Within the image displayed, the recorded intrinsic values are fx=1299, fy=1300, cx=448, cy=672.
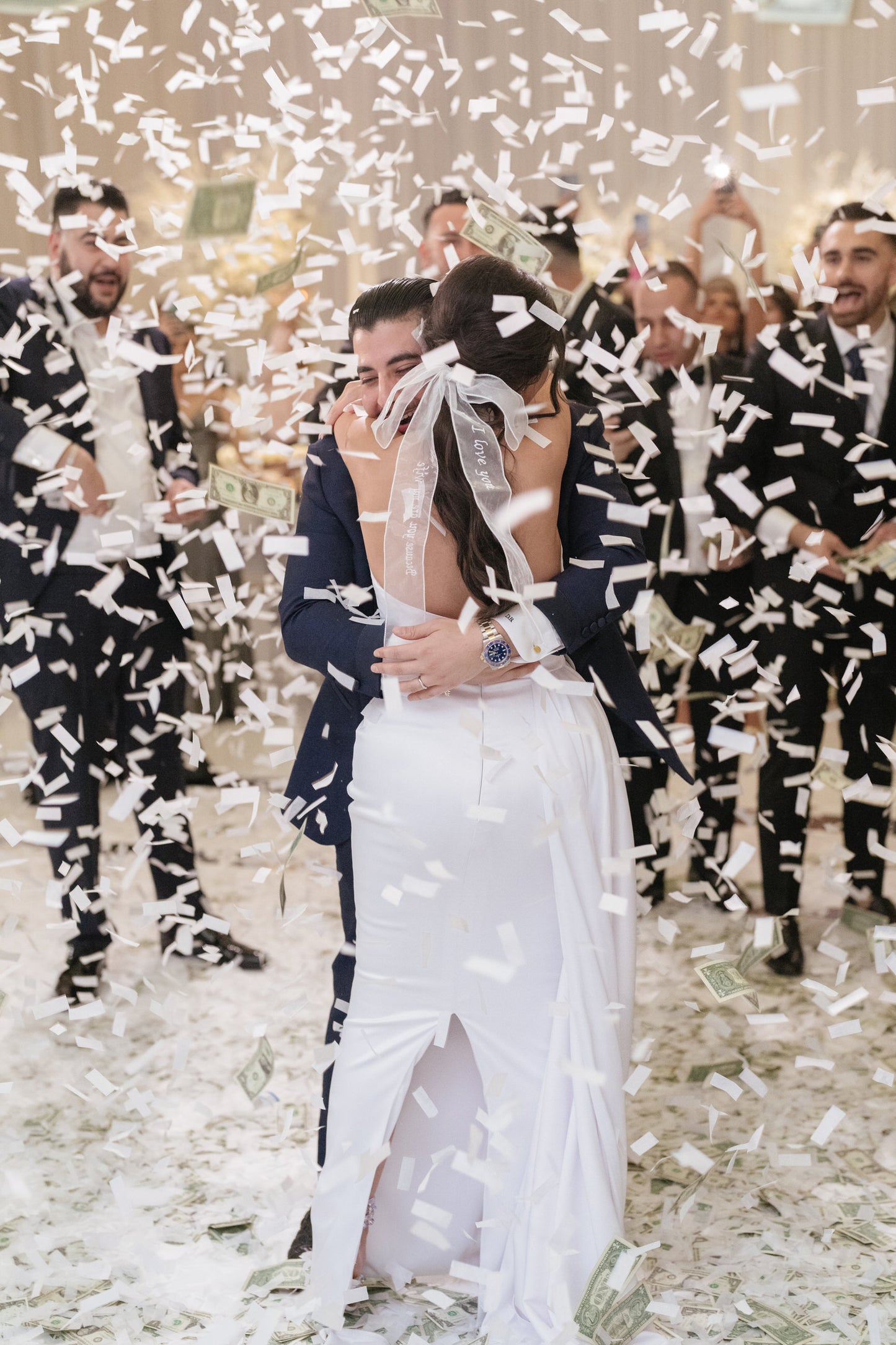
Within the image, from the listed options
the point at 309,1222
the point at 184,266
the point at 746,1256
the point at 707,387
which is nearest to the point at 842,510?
the point at 707,387

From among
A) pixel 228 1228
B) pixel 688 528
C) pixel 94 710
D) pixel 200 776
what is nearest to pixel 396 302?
pixel 228 1228

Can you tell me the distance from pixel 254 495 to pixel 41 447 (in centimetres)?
87

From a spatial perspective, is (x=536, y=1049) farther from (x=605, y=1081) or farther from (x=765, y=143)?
(x=765, y=143)

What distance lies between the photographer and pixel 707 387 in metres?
3.63

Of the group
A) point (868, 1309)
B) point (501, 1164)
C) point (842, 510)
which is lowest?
point (868, 1309)

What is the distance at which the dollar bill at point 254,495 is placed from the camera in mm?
2340

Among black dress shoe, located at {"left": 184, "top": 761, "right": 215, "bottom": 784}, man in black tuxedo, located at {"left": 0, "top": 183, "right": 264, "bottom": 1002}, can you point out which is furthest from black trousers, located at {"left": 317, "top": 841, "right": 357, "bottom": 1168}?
black dress shoe, located at {"left": 184, "top": 761, "right": 215, "bottom": 784}

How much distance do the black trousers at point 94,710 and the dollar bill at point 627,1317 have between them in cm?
162

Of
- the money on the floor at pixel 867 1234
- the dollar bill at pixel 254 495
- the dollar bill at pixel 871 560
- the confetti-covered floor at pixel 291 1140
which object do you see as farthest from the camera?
the dollar bill at pixel 871 560

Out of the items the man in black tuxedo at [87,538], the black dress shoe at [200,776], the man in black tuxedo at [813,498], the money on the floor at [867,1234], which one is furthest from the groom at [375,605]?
the black dress shoe at [200,776]

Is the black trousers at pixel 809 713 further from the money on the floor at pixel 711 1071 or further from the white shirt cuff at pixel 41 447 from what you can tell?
the white shirt cuff at pixel 41 447

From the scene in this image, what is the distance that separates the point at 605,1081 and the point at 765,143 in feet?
17.8

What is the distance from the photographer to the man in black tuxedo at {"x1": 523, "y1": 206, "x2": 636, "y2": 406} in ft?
11.0

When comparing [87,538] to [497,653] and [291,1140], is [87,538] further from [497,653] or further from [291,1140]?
[497,653]
